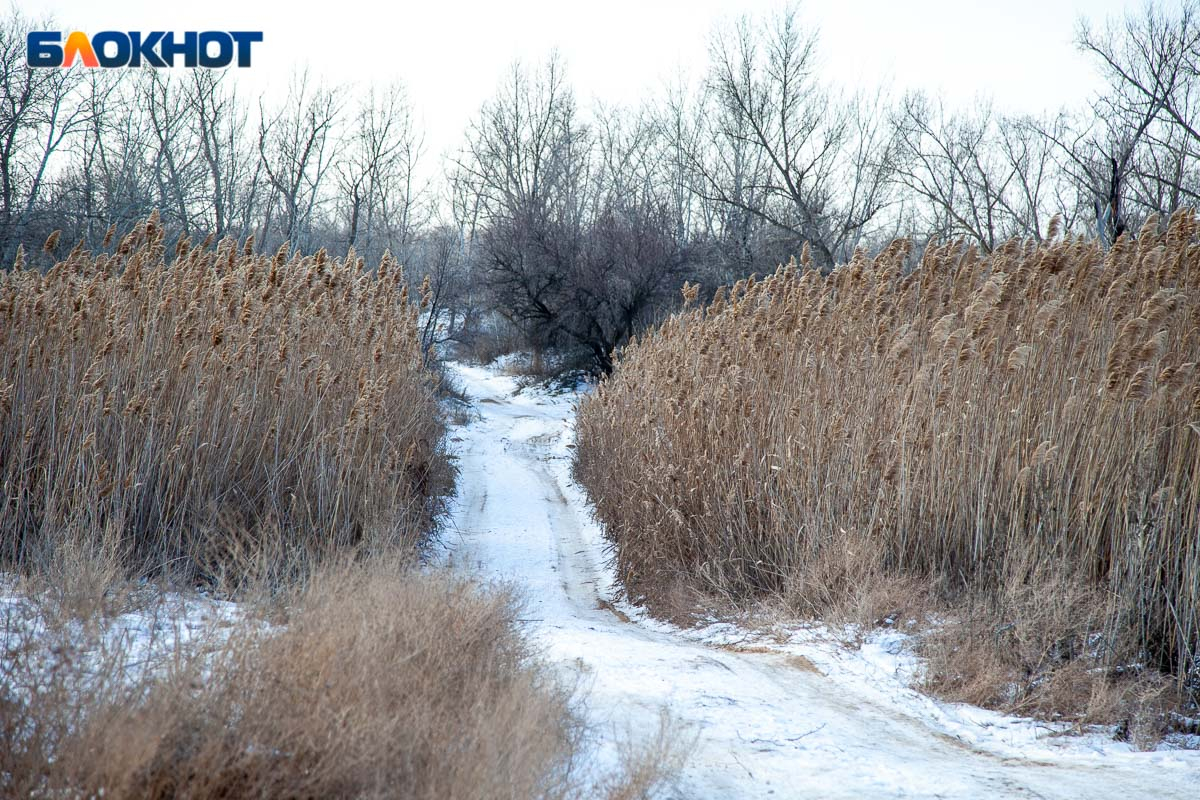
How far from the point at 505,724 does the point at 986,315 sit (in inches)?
136

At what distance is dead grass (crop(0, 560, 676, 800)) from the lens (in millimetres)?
1695

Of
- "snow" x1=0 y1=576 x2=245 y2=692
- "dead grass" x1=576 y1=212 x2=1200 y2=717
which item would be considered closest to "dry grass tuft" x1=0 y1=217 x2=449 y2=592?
"snow" x1=0 y1=576 x2=245 y2=692

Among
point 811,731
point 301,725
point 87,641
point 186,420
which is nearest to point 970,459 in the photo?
point 811,731

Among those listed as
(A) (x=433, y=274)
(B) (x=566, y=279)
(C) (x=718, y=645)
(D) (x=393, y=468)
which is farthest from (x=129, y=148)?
(C) (x=718, y=645)

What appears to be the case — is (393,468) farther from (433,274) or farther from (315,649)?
(433,274)

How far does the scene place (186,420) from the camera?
4.47 meters

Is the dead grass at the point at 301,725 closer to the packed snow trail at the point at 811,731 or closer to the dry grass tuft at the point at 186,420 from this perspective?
the packed snow trail at the point at 811,731

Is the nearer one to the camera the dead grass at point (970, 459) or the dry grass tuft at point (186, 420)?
the dead grass at point (970, 459)

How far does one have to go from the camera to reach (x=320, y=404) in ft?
17.0

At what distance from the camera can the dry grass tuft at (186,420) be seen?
160 inches

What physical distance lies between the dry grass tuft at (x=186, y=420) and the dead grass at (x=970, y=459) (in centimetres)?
213

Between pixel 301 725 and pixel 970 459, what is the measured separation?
351cm

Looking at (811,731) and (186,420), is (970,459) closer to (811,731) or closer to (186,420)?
(811,731)

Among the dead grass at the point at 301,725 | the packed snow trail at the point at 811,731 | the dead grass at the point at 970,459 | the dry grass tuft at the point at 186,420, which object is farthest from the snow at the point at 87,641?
the dead grass at the point at 970,459
